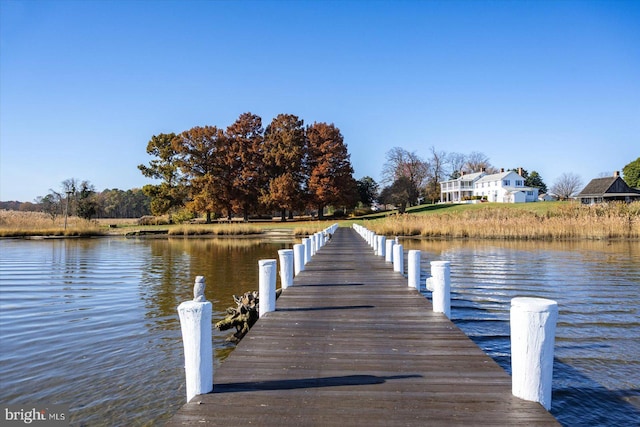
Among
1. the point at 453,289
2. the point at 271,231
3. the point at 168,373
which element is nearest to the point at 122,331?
the point at 168,373

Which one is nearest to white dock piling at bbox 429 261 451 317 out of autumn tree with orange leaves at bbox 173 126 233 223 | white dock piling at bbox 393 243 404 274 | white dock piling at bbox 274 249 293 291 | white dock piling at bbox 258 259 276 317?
white dock piling at bbox 258 259 276 317

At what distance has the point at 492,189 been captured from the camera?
279 ft

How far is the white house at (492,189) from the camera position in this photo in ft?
261

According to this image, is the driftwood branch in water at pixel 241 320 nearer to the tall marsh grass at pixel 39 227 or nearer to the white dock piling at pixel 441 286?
the white dock piling at pixel 441 286

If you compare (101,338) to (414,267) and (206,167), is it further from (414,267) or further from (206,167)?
(206,167)

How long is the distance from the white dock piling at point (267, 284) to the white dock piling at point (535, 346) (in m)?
4.23

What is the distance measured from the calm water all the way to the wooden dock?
1.64 meters

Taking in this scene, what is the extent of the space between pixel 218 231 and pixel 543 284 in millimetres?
36040

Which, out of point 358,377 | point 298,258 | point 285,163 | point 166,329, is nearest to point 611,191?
point 285,163

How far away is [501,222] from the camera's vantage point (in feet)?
116

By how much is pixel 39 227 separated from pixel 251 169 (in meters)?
26.6

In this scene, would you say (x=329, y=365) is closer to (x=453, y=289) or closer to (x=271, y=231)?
(x=453, y=289)

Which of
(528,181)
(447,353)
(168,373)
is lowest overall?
(168,373)

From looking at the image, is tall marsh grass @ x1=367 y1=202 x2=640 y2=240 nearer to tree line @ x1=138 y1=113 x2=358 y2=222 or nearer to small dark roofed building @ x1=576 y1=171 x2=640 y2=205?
tree line @ x1=138 y1=113 x2=358 y2=222
